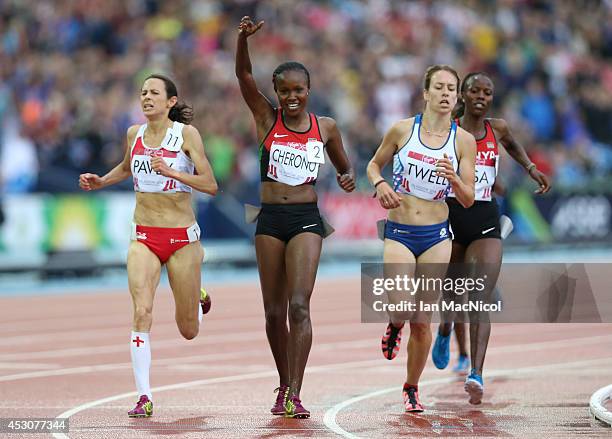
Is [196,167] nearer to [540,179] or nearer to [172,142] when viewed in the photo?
[172,142]

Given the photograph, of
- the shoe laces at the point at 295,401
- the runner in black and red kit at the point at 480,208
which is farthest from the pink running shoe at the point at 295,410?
the runner in black and red kit at the point at 480,208

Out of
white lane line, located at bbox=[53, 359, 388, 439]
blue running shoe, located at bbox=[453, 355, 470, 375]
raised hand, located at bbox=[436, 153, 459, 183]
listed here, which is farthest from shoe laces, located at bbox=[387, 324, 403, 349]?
blue running shoe, located at bbox=[453, 355, 470, 375]

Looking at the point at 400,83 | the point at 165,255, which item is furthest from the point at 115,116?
the point at 165,255

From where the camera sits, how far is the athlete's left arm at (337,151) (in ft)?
33.7

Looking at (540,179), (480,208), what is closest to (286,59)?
(540,179)

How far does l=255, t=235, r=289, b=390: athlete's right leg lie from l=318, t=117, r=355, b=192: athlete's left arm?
2.26 ft

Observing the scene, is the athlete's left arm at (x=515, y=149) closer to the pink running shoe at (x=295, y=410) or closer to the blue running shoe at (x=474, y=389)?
the blue running shoe at (x=474, y=389)

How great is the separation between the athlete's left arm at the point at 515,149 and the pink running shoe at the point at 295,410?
3.43m

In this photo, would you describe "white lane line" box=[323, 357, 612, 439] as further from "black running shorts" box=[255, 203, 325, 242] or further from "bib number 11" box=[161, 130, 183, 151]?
"bib number 11" box=[161, 130, 183, 151]

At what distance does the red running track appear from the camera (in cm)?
951

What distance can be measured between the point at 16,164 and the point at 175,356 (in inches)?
329

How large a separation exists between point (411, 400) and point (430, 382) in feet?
6.42

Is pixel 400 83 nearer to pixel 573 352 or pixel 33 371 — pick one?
pixel 573 352

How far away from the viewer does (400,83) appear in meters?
30.7
